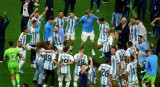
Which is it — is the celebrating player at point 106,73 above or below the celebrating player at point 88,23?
below

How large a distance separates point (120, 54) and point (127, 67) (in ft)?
2.60

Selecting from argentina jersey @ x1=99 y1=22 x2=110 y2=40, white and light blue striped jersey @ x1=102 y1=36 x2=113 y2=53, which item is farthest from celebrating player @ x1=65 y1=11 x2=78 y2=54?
white and light blue striped jersey @ x1=102 y1=36 x2=113 y2=53

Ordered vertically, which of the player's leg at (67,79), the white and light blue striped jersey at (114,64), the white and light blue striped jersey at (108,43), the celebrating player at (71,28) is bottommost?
the player's leg at (67,79)

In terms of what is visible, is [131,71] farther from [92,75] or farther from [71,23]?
[71,23]

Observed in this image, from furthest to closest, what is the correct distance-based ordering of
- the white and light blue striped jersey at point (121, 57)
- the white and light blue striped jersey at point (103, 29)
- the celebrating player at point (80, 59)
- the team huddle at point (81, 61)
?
the white and light blue striped jersey at point (103, 29) < the white and light blue striped jersey at point (121, 57) < the celebrating player at point (80, 59) < the team huddle at point (81, 61)

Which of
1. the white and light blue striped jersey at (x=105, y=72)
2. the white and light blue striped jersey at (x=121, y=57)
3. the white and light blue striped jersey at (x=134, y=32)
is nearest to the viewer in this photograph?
the white and light blue striped jersey at (x=105, y=72)

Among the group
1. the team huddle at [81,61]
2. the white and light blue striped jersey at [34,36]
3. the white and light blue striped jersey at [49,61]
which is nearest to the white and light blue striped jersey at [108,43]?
the team huddle at [81,61]

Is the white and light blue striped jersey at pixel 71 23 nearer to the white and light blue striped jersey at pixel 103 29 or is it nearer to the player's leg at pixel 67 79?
the white and light blue striped jersey at pixel 103 29

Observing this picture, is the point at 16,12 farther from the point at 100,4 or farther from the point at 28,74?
the point at 28,74

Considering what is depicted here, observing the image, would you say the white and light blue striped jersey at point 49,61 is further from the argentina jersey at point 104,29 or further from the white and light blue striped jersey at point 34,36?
the argentina jersey at point 104,29

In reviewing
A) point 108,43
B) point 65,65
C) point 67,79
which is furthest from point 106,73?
point 108,43

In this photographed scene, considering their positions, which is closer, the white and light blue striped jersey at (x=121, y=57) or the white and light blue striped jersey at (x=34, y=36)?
the white and light blue striped jersey at (x=121, y=57)

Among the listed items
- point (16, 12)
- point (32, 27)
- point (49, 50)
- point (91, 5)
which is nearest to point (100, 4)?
point (91, 5)

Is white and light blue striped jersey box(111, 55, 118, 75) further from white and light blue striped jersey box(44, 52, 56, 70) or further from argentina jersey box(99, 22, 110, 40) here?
argentina jersey box(99, 22, 110, 40)
